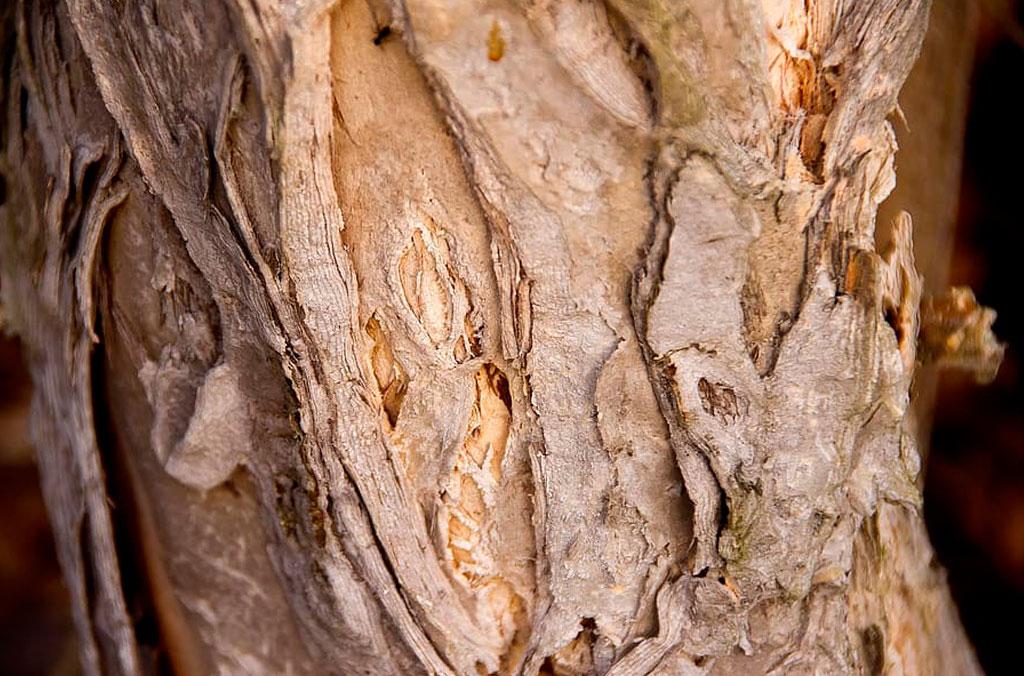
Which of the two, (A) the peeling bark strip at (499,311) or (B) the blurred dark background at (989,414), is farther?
(B) the blurred dark background at (989,414)

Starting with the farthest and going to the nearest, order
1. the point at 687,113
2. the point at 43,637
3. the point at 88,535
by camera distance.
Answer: the point at 43,637
the point at 88,535
the point at 687,113

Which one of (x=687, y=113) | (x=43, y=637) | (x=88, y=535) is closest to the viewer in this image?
(x=687, y=113)

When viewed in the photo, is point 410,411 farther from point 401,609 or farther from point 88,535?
point 88,535

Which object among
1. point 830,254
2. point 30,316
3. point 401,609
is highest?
point 30,316

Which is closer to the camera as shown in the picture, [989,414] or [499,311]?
[499,311]

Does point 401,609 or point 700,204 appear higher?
point 700,204

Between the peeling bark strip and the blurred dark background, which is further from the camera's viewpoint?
the blurred dark background

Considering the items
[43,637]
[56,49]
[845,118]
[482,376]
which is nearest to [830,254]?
[845,118]

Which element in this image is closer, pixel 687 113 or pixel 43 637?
pixel 687 113
